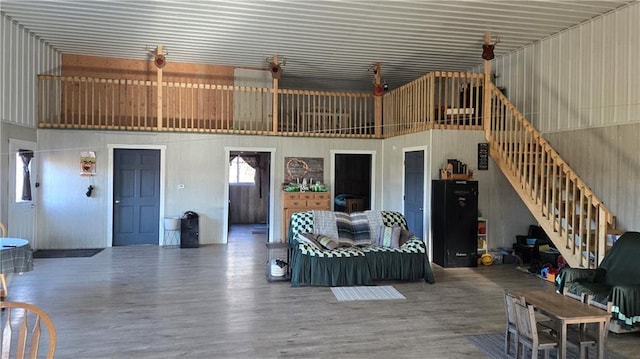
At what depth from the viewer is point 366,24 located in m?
7.26

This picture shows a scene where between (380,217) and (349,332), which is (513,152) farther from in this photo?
(349,332)

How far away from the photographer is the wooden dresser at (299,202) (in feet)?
29.7

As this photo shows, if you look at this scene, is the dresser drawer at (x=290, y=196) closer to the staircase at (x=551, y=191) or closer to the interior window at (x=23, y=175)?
the staircase at (x=551, y=191)

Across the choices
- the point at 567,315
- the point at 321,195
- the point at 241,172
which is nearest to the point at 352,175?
the point at 241,172

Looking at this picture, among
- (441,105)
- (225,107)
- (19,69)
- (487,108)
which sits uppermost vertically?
(19,69)

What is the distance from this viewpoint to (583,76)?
275 inches

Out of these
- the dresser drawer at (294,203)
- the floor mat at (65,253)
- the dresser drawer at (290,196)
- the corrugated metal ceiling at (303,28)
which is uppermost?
the corrugated metal ceiling at (303,28)

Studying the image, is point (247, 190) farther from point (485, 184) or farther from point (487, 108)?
point (487, 108)

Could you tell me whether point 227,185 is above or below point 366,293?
above

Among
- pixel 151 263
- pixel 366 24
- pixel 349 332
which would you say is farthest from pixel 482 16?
pixel 151 263

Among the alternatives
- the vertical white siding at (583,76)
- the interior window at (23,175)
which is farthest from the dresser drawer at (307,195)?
the interior window at (23,175)

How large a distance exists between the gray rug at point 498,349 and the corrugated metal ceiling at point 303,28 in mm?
4784

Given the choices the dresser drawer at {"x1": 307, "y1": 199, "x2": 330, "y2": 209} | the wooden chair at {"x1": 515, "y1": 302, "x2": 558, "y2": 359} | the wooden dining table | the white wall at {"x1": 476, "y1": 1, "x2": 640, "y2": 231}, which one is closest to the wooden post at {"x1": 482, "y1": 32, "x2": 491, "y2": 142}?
the white wall at {"x1": 476, "y1": 1, "x2": 640, "y2": 231}

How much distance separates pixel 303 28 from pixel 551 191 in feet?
16.5
